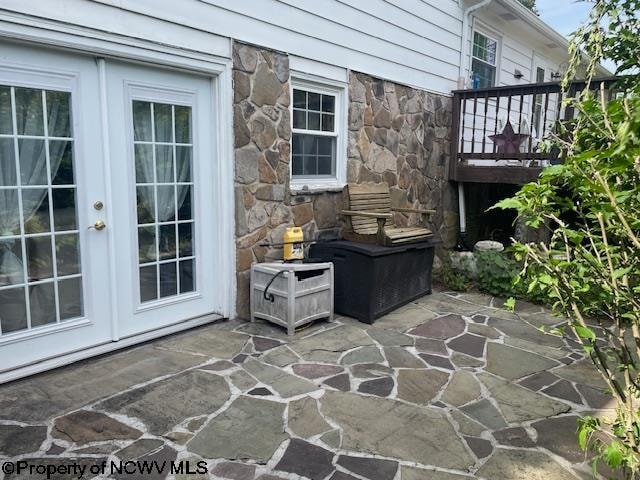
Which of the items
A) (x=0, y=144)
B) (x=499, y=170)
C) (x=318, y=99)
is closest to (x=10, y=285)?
(x=0, y=144)

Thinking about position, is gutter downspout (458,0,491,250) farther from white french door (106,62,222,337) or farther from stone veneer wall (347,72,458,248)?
white french door (106,62,222,337)

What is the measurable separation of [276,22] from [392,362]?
2.91 meters

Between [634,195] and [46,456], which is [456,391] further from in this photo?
[46,456]

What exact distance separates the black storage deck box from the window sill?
0.52m

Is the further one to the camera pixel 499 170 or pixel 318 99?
pixel 499 170

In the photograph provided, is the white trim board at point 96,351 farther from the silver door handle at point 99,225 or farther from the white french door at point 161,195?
the silver door handle at point 99,225

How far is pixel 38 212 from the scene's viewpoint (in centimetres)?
292

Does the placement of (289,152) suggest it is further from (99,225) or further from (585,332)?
(585,332)

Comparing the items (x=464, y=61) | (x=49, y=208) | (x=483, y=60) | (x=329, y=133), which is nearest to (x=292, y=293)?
(x=49, y=208)

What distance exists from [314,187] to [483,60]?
4.50 m

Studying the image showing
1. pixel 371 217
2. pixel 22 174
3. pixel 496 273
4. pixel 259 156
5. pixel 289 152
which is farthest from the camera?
pixel 496 273

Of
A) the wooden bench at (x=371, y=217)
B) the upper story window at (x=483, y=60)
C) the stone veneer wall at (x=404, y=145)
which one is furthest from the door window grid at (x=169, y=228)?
the upper story window at (x=483, y=60)

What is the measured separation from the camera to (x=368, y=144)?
5.27 metres

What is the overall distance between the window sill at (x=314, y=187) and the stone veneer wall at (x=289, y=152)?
0.17 feet
